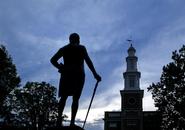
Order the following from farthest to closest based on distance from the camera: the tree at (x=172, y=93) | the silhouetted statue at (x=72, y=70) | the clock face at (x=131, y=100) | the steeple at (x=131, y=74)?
the steeple at (x=131, y=74)
the clock face at (x=131, y=100)
the tree at (x=172, y=93)
the silhouetted statue at (x=72, y=70)

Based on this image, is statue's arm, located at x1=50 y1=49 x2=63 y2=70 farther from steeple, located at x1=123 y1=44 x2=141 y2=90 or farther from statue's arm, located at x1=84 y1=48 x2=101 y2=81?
steeple, located at x1=123 y1=44 x2=141 y2=90

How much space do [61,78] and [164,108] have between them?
30346 mm

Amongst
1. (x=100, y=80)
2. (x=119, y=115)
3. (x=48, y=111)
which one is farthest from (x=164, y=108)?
(x=119, y=115)

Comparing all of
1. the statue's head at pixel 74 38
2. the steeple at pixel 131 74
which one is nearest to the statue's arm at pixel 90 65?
the statue's head at pixel 74 38

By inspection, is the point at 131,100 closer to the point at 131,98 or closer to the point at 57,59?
the point at 131,98

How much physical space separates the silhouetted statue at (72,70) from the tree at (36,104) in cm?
4262

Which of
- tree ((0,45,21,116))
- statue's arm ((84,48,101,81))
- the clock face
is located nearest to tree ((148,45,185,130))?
tree ((0,45,21,116))

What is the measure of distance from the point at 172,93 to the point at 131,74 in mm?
36923

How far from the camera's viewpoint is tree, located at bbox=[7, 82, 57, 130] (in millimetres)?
54162

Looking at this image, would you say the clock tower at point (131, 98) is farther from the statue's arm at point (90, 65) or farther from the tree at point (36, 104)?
the statue's arm at point (90, 65)

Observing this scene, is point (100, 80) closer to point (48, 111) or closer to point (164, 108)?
point (164, 108)

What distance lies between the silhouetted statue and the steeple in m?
66.4

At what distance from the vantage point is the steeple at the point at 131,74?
76.6m

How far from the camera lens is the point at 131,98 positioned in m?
75.9
